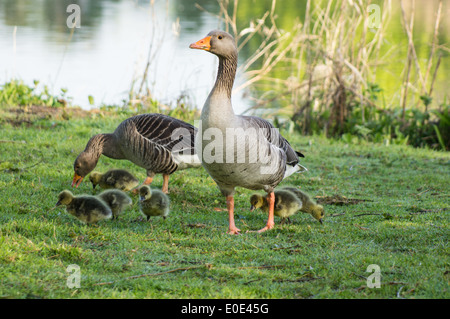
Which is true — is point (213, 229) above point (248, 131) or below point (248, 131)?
below

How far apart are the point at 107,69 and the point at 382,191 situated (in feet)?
42.2

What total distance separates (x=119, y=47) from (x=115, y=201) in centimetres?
1659

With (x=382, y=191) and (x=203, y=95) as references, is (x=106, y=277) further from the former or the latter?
(x=203, y=95)

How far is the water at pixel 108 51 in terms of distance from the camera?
14251 mm

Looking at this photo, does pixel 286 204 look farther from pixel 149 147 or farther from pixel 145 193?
pixel 149 147

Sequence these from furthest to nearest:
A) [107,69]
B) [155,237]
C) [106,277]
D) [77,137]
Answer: [107,69]
[77,137]
[155,237]
[106,277]

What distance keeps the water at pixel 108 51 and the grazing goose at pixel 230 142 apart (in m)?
6.29

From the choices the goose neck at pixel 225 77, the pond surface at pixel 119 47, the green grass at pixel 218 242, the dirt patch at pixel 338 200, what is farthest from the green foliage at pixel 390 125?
the goose neck at pixel 225 77

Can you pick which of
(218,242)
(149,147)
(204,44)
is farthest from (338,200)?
(204,44)

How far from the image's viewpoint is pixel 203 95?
1564 centimetres

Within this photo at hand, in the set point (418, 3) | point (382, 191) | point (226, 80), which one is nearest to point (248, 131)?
point (226, 80)

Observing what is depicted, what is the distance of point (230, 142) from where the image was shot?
5512 millimetres

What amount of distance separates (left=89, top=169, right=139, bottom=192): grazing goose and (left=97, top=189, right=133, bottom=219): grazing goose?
920mm

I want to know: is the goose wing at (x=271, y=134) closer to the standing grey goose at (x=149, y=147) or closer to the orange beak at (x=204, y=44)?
the orange beak at (x=204, y=44)
